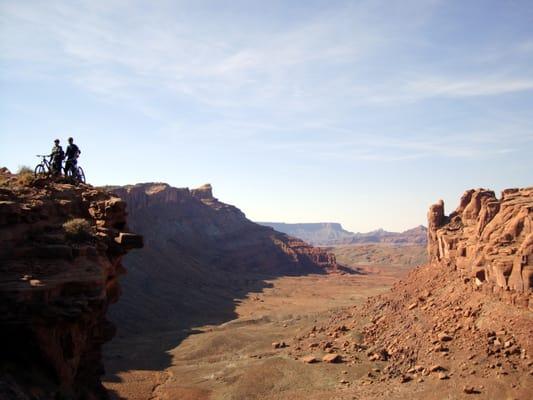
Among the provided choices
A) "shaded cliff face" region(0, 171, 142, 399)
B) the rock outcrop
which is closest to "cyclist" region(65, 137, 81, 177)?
"shaded cliff face" region(0, 171, 142, 399)

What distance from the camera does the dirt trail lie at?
27797 millimetres

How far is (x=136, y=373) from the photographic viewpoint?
32.4 meters

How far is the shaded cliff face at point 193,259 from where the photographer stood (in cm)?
5734

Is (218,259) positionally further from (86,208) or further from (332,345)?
(86,208)

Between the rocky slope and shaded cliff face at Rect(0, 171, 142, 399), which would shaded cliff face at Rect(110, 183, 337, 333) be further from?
shaded cliff face at Rect(0, 171, 142, 399)

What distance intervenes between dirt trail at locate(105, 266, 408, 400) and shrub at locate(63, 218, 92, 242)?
13039 millimetres

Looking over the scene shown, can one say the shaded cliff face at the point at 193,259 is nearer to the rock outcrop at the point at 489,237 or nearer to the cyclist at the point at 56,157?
the rock outcrop at the point at 489,237

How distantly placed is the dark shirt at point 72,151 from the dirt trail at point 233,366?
13.4 metres

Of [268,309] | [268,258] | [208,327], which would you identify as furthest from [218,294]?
[268,258]

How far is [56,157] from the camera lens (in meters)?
22.1

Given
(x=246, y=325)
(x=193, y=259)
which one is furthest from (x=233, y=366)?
(x=193, y=259)

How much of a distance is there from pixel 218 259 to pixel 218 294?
27296 millimetres

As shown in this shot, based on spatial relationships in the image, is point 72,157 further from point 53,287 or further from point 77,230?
point 53,287

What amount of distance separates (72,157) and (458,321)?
21834 millimetres
